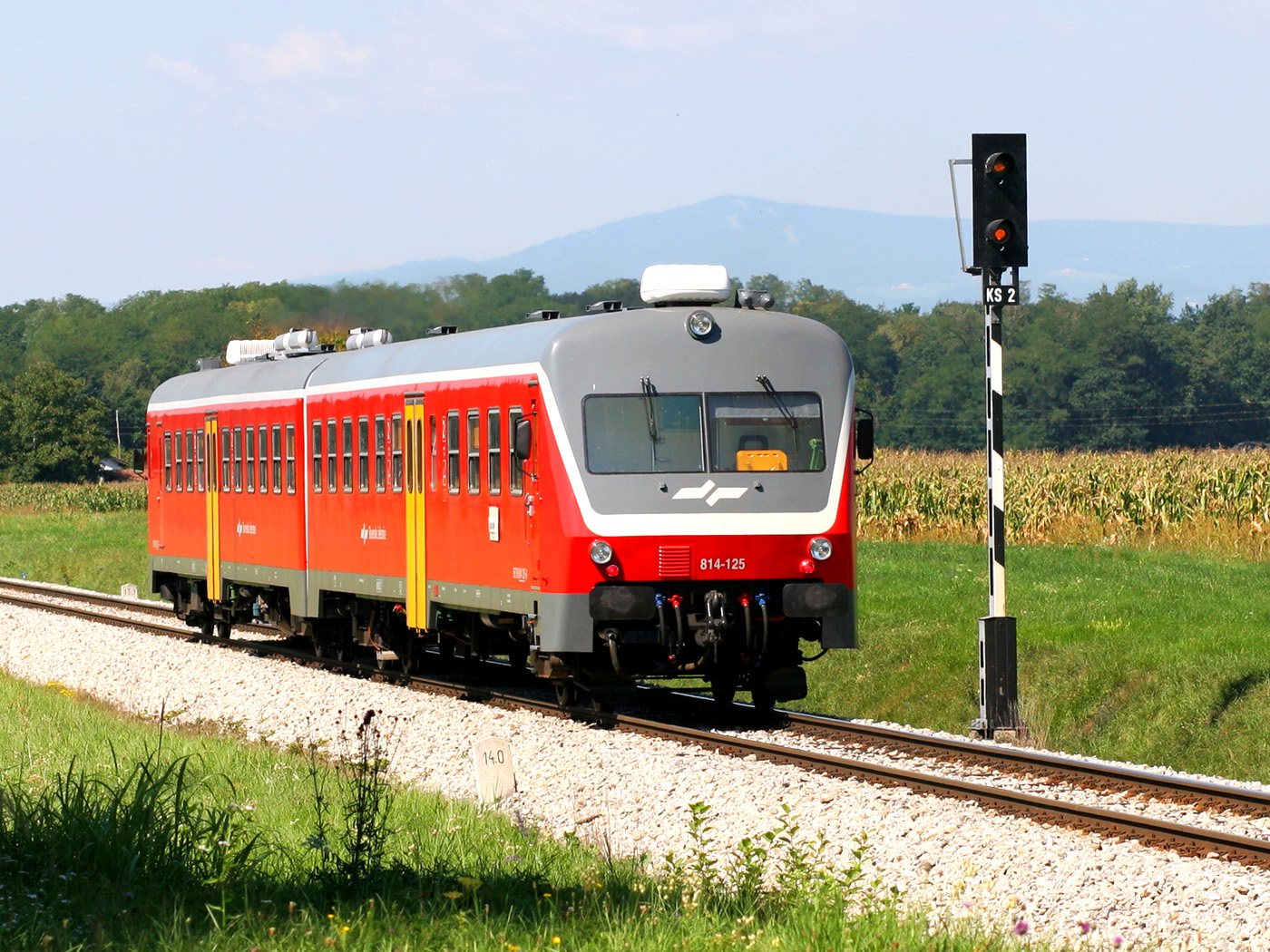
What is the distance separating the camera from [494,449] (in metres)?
16.3

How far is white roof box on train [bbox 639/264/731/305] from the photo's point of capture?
52.8ft

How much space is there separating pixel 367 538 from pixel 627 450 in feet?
19.1

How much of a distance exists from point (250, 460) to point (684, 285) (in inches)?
369

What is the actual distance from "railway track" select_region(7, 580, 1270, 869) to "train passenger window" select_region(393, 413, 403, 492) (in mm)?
2143

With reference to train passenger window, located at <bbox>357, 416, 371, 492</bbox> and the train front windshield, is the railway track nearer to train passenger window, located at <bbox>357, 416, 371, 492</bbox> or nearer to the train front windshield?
the train front windshield

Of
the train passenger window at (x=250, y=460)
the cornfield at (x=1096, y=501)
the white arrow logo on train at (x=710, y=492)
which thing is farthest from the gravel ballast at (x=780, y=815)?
the cornfield at (x=1096, y=501)

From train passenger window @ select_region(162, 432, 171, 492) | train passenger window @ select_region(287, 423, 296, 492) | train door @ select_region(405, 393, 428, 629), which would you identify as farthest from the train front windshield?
train passenger window @ select_region(162, 432, 171, 492)

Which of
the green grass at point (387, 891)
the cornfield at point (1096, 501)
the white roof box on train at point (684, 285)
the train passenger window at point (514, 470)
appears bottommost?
the green grass at point (387, 891)

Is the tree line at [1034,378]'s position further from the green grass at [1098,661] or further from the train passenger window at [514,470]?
the train passenger window at [514,470]

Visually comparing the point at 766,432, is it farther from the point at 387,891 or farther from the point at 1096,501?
the point at 1096,501

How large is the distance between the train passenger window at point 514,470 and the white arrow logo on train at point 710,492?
5.14ft

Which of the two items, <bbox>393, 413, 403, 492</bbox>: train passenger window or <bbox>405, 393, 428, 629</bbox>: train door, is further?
<bbox>393, 413, 403, 492</bbox>: train passenger window

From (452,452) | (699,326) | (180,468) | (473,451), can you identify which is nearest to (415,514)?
(452,452)

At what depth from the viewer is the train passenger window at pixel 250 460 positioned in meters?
23.5
